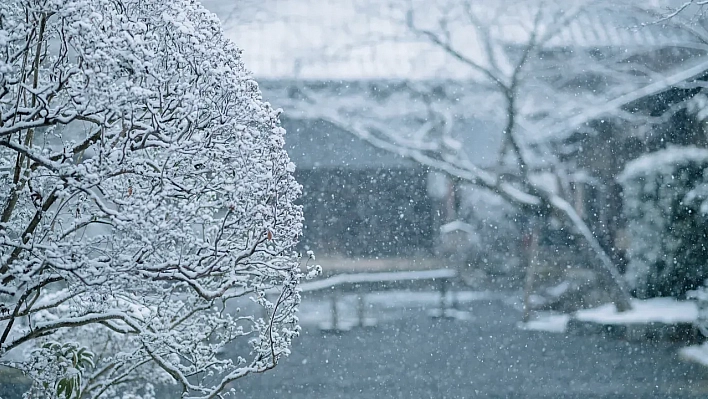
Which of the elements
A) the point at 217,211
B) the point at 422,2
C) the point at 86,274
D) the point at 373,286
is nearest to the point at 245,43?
the point at 422,2

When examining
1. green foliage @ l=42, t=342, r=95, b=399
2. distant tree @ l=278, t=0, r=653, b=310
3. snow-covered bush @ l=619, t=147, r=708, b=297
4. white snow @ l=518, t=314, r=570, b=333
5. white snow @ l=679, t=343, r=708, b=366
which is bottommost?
white snow @ l=679, t=343, r=708, b=366

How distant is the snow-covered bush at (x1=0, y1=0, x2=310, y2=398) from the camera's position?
3.92 ft

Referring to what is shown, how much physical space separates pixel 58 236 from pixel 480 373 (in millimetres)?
3490

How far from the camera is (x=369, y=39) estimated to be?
518 centimetres

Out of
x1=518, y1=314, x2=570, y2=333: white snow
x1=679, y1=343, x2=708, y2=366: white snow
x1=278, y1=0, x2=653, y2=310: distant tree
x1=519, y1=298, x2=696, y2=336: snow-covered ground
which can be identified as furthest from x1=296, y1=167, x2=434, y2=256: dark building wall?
x1=679, y1=343, x2=708, y2=366: white snow

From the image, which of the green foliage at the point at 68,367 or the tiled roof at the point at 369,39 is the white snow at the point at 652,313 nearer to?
the tiled roof at the point at 369,39

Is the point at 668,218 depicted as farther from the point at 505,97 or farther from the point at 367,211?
the point at 367,211

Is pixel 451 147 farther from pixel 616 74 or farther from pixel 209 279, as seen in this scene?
pixel 209 279

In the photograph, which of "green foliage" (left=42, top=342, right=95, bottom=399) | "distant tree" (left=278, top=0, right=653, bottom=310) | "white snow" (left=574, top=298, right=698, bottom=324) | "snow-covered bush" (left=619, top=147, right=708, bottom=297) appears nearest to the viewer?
"green foliage" (left=42, top=342, right=95, bottom=399)

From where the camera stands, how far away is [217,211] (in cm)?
159

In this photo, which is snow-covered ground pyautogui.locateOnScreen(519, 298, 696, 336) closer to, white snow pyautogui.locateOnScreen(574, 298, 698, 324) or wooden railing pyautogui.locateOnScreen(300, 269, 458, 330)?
white snow pyautogui.locateOnScreen(574, 298, 698, 324)

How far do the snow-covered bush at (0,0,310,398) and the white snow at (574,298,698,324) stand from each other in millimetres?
3807

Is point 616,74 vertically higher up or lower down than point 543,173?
higher up

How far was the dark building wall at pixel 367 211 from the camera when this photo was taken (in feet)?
17.1
